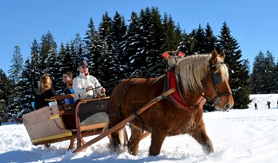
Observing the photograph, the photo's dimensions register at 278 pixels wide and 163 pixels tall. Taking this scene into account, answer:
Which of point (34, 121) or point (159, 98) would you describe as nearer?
point (159, 98)

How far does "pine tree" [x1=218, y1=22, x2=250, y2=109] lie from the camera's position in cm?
3581

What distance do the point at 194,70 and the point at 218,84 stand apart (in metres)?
0.46

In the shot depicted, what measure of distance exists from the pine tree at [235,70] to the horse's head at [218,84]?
31.5 meters

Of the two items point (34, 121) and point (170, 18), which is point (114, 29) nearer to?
point (170, 18)

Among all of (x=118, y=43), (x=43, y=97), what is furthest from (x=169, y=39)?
(x=43, y=97)

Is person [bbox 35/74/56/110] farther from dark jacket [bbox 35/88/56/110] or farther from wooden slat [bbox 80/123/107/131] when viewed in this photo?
wooden slat [bbox 80/123/107/131]

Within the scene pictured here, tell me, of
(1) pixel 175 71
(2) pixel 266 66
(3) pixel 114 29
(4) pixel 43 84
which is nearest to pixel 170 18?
(3) pixel 114 29

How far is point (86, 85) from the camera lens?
7492 mm

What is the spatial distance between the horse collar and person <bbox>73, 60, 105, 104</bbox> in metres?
2.52

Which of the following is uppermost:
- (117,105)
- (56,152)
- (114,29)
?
(114,29)

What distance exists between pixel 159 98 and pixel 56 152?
11.0 ft

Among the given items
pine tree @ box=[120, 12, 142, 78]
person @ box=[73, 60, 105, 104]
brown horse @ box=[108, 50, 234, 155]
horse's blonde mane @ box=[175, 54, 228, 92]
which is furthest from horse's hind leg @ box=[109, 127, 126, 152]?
pine tree @ box=[120, 12, 142, 78]

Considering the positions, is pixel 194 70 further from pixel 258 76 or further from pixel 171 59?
pixel 258 76

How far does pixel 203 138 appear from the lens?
517 cm
